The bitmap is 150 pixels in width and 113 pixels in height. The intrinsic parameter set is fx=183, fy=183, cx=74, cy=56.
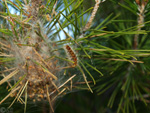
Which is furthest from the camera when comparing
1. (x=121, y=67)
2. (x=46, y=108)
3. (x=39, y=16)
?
(x=121, y=67)

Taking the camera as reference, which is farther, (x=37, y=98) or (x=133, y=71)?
(x=133, y=71)

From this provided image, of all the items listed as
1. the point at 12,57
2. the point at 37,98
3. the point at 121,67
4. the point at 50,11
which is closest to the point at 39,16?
the point at 50,11

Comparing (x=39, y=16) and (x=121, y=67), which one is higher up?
(x=39, y=16)

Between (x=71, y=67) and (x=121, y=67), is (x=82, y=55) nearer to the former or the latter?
(x=71, y=67)

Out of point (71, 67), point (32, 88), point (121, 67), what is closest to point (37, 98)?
point (32, 88)

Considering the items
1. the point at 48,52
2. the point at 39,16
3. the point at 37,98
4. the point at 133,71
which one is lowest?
the point at 133,71

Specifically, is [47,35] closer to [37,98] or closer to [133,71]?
[37,98]

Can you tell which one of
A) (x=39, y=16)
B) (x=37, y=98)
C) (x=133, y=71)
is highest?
(x=39, y=16)

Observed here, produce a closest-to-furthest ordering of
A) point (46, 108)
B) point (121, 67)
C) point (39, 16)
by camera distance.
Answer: point (39, 16) → point (46, 108) → point (121, 67)

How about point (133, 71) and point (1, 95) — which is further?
point (133, 71)
